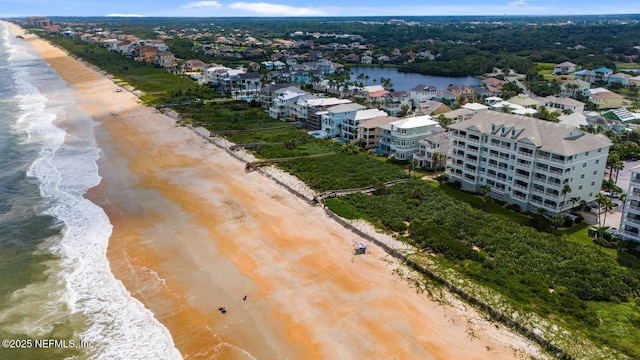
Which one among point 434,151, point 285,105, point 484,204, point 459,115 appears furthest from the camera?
point 285,105

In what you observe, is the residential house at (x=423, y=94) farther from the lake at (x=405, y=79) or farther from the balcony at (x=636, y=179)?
the balcony at (x=636, y=179)

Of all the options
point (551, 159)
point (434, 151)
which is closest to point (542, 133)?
point (551, 159)

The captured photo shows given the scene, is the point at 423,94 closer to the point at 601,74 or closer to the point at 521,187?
the point at 521,187

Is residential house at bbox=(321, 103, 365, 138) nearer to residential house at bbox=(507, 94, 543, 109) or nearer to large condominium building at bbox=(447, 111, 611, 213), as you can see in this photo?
large condominium building at bbox=(447, 111, 611, 213)

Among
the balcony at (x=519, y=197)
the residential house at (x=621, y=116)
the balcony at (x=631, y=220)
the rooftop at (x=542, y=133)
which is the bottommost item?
the balcony at (x=519, y=197)

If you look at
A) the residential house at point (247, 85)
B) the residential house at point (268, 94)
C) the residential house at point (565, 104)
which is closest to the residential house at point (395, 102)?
the residential house at point (268, 94)

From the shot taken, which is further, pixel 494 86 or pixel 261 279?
pixel 494 86

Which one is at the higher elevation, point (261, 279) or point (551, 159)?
point (551, 159)
